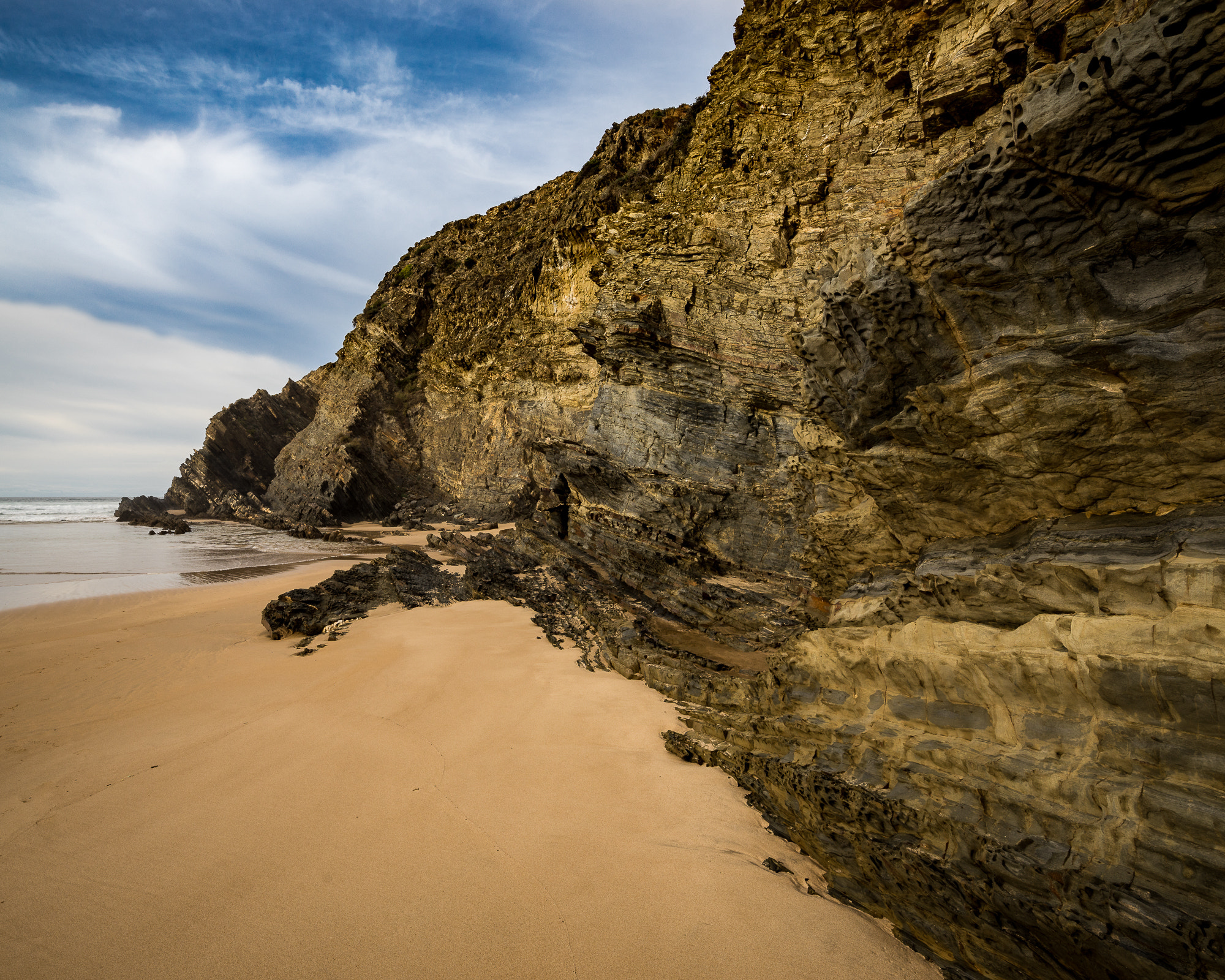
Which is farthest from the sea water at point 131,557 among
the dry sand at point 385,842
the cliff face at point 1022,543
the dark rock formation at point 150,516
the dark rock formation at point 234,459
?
the cliff face at point 1022,543

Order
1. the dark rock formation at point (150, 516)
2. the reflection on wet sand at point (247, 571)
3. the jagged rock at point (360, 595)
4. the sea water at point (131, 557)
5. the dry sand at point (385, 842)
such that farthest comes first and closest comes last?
the dark rock formation at point (150, 516) < the reflection on wet sand at point (247, 571) < the sea water at point (131, 557) < the jagged rock at point (360, 595) < the dry sand at point (385, 842)

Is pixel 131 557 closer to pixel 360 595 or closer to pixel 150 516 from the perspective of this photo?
pixel 360 595

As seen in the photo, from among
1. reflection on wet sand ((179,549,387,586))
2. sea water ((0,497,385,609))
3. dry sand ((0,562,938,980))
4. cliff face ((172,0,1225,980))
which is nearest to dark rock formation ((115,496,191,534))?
sea water ((0,497,385,609))

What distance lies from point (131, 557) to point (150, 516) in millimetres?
22203

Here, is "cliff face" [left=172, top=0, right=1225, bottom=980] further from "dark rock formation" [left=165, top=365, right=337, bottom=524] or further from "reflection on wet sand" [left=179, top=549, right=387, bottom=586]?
"dark rock formation" [left=165, top=365, right=337, bottom=524]

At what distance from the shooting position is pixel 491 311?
93.5 ft

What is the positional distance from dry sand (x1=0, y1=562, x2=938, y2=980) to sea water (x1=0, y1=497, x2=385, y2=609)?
30.7 ft

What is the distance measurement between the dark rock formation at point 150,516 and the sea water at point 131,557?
0.85 metres

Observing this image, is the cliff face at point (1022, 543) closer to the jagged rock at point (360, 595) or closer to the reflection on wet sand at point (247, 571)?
the jagged rock at point (360, 595)

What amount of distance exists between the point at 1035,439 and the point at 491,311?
28555 millimetres

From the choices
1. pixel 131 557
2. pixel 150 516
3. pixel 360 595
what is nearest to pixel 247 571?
pixel 131 557

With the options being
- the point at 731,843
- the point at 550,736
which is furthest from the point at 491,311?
the point at 731,843

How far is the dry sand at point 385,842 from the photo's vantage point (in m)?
3.00

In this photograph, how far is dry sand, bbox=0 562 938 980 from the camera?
300 cm
